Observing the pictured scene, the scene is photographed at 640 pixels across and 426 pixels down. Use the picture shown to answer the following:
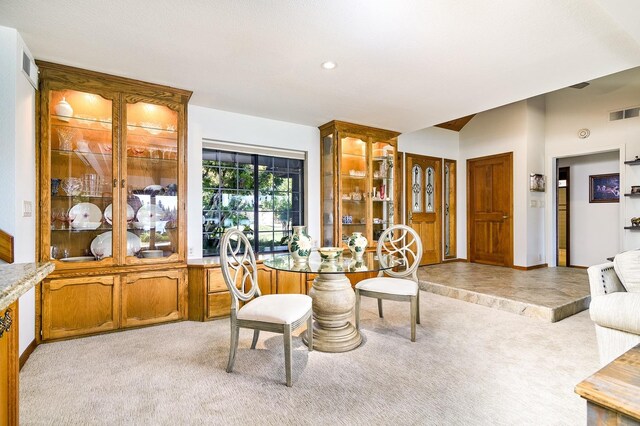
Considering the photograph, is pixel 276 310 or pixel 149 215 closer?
pixel 276 310

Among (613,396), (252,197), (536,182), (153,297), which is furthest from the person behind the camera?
(536,182)

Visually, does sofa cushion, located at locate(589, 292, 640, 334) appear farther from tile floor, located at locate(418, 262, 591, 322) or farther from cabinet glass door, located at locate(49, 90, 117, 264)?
cabinet glass door, located at locate(49, 90, 117, 264)

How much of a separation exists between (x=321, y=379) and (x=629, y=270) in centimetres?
216

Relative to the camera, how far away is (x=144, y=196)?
328cm

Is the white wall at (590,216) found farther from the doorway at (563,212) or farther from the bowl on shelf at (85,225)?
the bowl on shelf at (85,225)

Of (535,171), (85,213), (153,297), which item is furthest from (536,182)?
(85,213)

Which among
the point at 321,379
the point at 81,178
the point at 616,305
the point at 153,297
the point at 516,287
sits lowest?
the point at 321,379

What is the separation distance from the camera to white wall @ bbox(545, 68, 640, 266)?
15.7 feet

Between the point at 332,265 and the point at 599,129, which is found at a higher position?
the point at 599,129

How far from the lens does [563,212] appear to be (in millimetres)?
6438

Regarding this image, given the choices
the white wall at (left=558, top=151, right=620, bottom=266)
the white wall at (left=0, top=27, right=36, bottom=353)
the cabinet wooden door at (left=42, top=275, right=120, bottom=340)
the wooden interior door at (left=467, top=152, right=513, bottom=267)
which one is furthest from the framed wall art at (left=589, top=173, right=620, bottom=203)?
the white wall at (left=0, top=27, right=36, bottom=353)

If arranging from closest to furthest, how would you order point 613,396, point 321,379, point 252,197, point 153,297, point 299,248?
point 613,396
point 321,379
point 299,248
point 153,297
point 252,197

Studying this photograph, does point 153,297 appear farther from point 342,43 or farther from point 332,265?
point 342,43

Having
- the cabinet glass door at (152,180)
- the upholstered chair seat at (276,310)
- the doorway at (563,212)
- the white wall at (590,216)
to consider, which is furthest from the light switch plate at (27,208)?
the white wall at (590,216)
